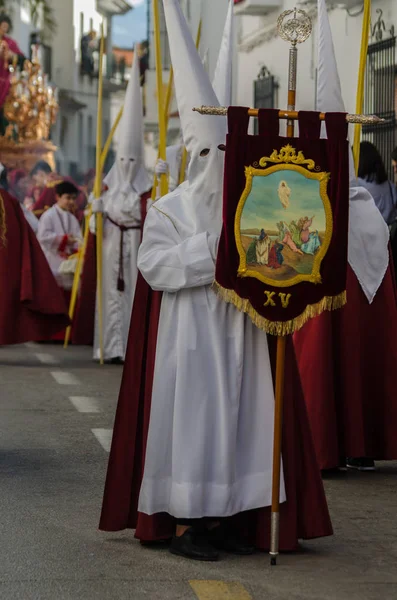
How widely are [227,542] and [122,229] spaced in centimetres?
968

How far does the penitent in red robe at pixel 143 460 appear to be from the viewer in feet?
20.1

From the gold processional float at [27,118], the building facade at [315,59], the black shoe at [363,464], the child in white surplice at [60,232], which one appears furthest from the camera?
the gold processional float at [27,118]

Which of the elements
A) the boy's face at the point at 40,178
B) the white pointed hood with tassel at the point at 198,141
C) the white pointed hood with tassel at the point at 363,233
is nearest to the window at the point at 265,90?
the boy's face at the point at 40,178

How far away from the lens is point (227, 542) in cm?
617

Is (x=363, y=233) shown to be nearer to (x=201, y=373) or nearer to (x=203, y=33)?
(x=201, y=373)

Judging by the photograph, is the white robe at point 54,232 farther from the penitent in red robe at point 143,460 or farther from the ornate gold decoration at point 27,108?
the ornate gold decoration at point 27,108

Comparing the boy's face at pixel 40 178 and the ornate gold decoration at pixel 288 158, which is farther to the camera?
the boy's face at pixel 40 178

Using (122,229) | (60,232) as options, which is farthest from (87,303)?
(122,229)

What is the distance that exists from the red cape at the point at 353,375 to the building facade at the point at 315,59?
25.9ft

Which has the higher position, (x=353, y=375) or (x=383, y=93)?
(x=383, y=93)

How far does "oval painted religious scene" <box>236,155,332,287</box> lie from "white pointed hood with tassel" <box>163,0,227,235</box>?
271mm

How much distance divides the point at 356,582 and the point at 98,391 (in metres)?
6.74

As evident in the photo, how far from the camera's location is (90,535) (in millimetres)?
6547

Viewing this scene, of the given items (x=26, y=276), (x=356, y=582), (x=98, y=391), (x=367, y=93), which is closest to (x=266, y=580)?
(x=356, y=582)
